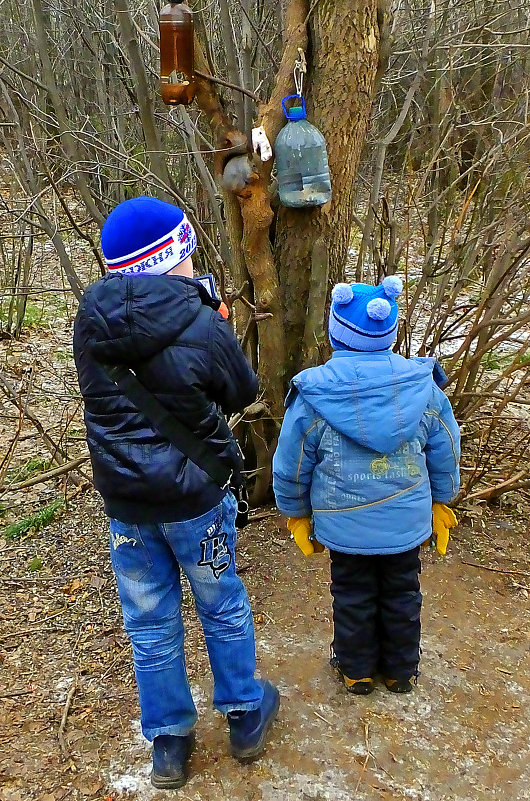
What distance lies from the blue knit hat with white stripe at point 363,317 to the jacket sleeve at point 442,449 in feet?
0.89

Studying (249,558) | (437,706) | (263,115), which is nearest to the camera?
(437,706)

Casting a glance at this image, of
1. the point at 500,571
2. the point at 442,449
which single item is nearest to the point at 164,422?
the point at 442,449

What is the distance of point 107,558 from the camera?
346 cm

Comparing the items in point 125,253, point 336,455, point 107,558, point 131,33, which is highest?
point 131,33

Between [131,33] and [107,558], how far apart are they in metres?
2.45

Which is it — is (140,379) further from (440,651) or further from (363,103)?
(363,103)

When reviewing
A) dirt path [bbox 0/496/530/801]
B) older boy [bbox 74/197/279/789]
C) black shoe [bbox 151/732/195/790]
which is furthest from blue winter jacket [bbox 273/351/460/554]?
black shoe [bbox 151/732/195/790]

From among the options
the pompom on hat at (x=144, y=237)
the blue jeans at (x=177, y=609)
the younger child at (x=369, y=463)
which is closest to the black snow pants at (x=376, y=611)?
the younger child at (x=369, y=463)

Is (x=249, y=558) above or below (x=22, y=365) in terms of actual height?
above

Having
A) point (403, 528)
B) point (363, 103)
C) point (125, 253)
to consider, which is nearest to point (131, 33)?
point (363, 103)

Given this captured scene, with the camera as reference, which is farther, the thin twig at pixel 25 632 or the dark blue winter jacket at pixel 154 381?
the thin twig at pixel 25 632

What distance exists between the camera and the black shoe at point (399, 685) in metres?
2.53

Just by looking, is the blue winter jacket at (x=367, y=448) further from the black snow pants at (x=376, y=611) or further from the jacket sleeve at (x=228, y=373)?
the jacket sleeve at (x=228, y=373)

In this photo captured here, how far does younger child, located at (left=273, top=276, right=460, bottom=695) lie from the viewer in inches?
85.3
